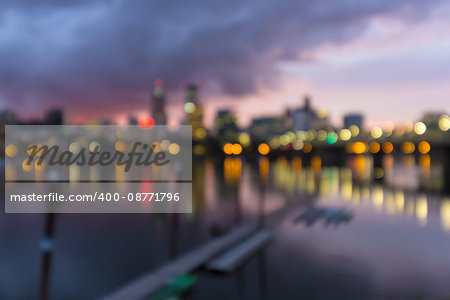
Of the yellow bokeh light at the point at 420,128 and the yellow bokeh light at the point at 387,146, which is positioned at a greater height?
the yellow bokeh light at the point at 420,128

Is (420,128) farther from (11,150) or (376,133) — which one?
(11,150)

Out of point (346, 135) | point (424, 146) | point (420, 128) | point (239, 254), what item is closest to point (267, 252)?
point (239, 254)

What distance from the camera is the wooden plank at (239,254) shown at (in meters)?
22.6

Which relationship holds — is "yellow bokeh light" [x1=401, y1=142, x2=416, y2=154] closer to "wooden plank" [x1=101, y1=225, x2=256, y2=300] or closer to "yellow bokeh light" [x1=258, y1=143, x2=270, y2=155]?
"wooden plank" [x1=101, y1=225, x2=256, y2=300]

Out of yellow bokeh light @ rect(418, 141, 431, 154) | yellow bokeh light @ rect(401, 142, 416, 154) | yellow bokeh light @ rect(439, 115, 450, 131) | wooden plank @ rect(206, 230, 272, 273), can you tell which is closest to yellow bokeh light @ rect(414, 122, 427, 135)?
yellow bokeh light @ rect(418, 141, 431, 154)

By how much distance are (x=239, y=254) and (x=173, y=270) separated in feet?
17.9

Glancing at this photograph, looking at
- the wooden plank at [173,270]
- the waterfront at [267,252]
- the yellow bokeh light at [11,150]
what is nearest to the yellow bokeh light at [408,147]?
the waterfront at [267,252]

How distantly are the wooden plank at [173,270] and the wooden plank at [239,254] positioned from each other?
23.2 inches

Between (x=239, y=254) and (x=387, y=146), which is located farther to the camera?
(x=387, y=146)

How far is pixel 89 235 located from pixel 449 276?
3266 centimetres

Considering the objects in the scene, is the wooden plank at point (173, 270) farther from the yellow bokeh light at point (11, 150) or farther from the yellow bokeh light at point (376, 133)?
the yellow bokeh light at point (11, 150)

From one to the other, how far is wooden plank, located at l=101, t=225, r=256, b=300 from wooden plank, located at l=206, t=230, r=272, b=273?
0.59m

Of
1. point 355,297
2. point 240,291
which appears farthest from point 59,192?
point 355,297

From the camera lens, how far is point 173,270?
21.2 meters
